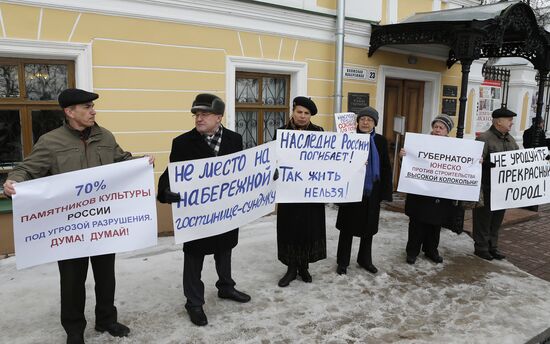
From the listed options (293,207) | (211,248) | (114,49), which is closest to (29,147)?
(114,49)

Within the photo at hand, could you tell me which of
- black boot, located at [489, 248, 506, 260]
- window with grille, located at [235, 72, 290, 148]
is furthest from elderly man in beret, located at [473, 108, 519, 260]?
window with grille, located at [235, 72, 290, 148]

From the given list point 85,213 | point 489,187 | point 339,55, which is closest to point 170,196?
point 85,213

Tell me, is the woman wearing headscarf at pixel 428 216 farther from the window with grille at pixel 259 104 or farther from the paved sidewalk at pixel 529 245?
the window with grille at pixel 259 104

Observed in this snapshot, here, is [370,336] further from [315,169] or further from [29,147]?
[29,147]

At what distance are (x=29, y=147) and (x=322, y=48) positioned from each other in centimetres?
438

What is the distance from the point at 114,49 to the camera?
4.96 m

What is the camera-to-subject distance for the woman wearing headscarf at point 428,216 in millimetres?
4660

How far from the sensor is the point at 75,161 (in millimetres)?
2900

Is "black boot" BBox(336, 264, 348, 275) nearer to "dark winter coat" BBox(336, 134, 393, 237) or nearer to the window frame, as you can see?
"dark winter coat" BBox(336, 134, 393, 237)

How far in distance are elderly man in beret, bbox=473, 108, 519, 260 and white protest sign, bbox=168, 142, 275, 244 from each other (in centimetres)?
273

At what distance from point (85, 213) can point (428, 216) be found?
3.48 meters

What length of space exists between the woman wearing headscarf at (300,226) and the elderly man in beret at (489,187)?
85.9 inches

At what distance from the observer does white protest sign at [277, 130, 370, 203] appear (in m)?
3.88

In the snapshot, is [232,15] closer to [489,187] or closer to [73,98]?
[73,98]
